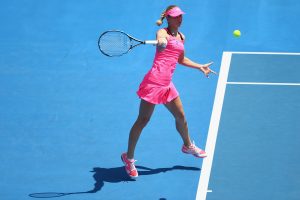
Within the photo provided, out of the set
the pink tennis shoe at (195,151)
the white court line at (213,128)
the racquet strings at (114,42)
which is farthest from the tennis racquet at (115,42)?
the white court line at (213,128)

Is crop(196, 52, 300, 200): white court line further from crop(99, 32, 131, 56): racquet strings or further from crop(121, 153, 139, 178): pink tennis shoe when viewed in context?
crop(99, 32, 131, 56): racquet strings

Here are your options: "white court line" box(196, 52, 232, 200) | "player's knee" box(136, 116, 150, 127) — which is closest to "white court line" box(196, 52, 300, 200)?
"white court line" box(196, 52, 232, 200)

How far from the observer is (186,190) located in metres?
7.30

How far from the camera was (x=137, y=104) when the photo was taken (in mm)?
9305

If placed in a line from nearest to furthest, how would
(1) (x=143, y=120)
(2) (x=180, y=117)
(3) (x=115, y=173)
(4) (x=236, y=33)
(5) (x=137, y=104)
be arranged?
(1) (x=143, y=120)
(2) (x=180, y=117)
(3) (x=115, y=173)
(5) (x=137, y=104)
(4) (x=236, y=33)

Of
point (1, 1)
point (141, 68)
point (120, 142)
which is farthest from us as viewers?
point (1, 1)

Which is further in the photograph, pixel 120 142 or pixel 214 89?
pixel 214 89

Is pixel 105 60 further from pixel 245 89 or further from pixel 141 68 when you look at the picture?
pixel 245 89

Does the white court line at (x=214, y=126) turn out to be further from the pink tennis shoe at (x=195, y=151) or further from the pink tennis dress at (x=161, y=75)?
the pink tennis dress at (x=161, y=75)

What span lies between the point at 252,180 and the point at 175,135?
1.50 metres

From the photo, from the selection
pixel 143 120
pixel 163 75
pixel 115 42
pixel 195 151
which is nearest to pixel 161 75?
pixel 163 75

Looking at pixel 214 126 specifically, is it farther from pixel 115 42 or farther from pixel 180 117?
pixel 115 42

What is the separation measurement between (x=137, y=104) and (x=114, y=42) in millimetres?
2055

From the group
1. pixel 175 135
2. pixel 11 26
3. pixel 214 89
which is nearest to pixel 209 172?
pixel 175 135
